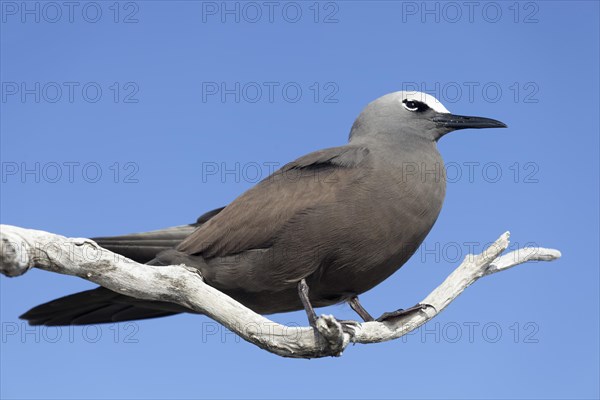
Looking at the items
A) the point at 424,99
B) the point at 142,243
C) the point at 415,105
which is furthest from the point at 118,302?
the point at 424,99

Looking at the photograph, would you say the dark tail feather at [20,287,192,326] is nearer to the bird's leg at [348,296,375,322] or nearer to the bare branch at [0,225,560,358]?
the bare branch at [0,225,560,358]

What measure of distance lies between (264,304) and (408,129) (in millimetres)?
2117

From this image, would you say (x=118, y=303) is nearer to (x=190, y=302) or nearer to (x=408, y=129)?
(x=190, y=302)

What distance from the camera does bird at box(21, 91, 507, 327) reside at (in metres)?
6.83

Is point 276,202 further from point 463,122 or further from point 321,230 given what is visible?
point 463,122

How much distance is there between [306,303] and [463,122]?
2.49m

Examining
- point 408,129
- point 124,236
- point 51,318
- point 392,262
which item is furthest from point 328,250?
point 51,318

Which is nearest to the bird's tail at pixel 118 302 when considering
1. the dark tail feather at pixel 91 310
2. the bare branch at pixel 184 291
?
the dark tail feather at pixel 91 310

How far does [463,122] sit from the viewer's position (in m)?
7.86

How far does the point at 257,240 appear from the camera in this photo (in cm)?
705

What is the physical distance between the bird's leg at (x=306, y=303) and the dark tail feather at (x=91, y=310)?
1.29 m

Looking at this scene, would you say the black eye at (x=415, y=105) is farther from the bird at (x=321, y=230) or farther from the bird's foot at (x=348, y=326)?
the bird's foot at (x=348, y=326)

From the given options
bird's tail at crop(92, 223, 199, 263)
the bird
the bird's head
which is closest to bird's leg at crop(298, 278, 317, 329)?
the bird

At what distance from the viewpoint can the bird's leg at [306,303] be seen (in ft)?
21.6
